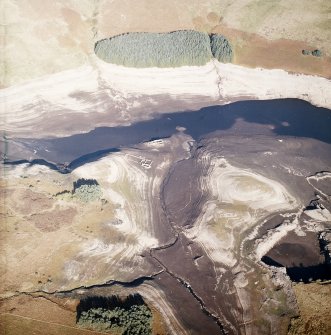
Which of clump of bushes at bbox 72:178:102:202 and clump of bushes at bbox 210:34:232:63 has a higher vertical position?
clump of bushes at bbox 210:34:232:63

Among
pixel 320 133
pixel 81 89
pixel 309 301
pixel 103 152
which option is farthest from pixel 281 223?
pixel 81 89

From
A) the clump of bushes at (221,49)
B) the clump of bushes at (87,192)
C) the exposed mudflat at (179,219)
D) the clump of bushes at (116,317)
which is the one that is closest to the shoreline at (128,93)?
the clump of bushes at (221,49)

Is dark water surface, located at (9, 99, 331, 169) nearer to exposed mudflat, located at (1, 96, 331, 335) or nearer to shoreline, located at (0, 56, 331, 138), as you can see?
exposed mudflat, located at (1, 96, 331, 335)

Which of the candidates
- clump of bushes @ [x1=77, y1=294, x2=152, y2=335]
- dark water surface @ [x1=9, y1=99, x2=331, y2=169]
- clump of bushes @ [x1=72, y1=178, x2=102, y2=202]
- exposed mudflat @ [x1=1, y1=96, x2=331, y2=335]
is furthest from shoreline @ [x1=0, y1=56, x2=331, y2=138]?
clump of bushes @ [x1=77, y1=294, x2=152, y2=335]

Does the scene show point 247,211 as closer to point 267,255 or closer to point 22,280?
point 267,255

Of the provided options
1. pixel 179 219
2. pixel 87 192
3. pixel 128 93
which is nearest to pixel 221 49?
pixel 128 93
